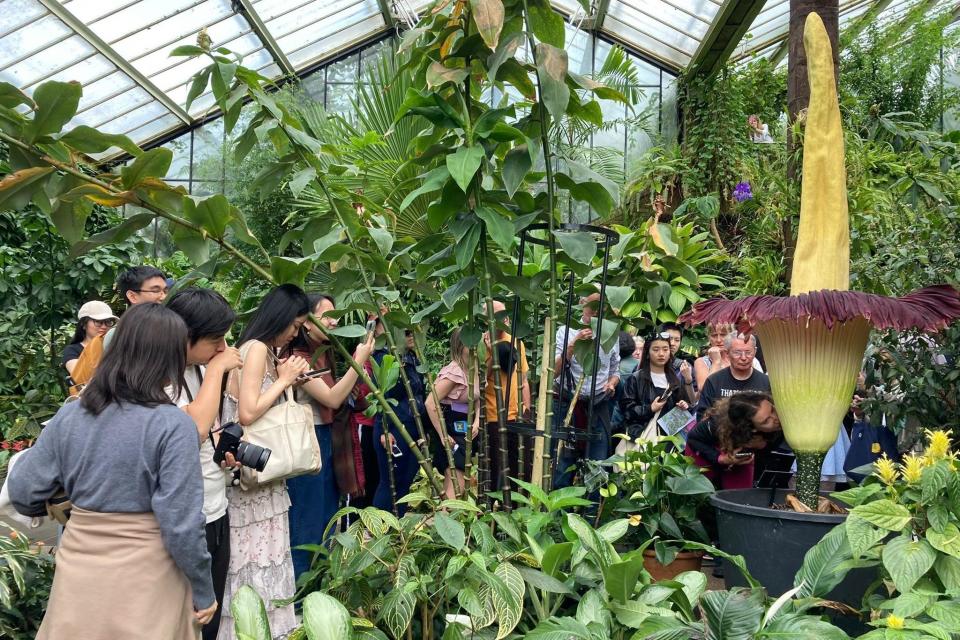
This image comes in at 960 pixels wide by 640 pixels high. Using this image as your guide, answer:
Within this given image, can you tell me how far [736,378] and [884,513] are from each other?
2.25 m

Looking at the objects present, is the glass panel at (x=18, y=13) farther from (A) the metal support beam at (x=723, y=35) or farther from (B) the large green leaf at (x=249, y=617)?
(B) the large green leaf at (x=249, y=617)

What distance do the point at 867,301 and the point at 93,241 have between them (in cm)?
193

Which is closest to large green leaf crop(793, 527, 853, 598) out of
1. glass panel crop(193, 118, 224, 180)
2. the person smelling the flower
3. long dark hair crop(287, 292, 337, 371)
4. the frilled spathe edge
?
the frilled spathe edge

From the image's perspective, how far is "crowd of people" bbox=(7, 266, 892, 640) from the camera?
6.02 ft

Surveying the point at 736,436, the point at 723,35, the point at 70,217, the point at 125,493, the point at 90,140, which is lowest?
the point at 125,493

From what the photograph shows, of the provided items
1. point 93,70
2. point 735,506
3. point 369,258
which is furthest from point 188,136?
point 735,506

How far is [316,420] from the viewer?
3498mm

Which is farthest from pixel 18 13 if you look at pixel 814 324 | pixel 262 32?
pixel 814 324

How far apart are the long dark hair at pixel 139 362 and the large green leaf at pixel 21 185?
448 mm

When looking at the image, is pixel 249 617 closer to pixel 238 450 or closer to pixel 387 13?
pixel 238 450

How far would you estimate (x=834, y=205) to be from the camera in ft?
7.34

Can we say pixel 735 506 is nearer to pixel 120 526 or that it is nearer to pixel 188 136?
pixel 120 526

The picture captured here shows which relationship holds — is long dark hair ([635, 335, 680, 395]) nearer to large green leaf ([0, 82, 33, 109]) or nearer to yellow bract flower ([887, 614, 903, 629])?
yellow bract flower ([887, 614, 903, 629])

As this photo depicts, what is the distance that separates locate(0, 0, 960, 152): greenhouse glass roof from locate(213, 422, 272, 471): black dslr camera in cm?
682
